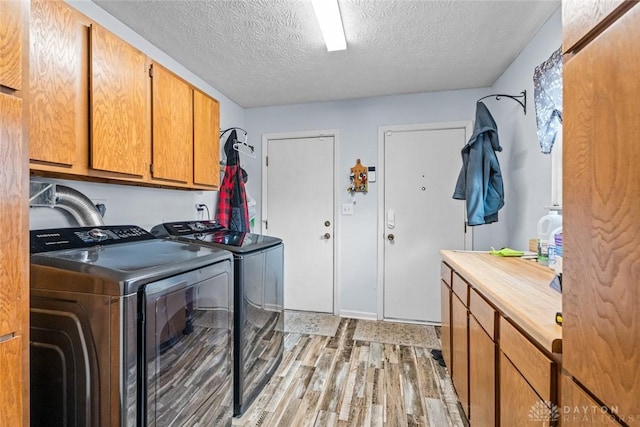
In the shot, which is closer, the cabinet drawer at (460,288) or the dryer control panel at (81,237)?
the dryer control panel at (81,237)

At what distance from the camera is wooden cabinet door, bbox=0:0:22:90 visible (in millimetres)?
774

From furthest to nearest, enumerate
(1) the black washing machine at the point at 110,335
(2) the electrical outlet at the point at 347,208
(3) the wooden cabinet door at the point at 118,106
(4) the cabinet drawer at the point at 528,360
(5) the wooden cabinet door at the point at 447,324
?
(2) the electrical outlet at the point at 347,208 < (5) the wooden cabinet door at the point at 447,324 < (3) the wooden cabinet door at the point at 118,106 < (1) the black washing machine at the point at 110,335 < (4) the cabinet drawer at the point at 528,360

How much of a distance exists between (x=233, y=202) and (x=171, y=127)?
3.68 feet

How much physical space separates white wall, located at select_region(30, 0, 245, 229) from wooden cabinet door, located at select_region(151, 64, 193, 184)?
332 millimetres

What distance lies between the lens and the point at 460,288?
1.73 metres

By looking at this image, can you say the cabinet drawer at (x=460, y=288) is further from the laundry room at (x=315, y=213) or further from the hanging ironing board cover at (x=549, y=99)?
the hanging ironing board cover at (x=549, y=99)

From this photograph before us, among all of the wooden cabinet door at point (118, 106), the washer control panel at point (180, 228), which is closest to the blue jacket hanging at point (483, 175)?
the washer control panel at point (180, 228)

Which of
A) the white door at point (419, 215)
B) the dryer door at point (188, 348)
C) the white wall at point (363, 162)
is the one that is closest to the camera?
the dryer door at point (188, 348)

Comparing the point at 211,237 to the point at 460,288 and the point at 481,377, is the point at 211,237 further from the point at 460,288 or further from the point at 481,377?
the point at 481,377

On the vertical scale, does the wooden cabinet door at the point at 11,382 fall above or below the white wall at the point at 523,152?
below

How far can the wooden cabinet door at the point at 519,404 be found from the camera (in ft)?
2.65

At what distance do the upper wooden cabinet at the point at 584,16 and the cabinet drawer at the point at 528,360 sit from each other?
773 mm

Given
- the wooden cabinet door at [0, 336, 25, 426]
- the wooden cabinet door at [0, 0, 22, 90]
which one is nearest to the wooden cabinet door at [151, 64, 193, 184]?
the wooden cabinet door at [0, 0, 22, 90]

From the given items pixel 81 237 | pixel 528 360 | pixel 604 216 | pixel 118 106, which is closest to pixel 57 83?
pixel 118 106
